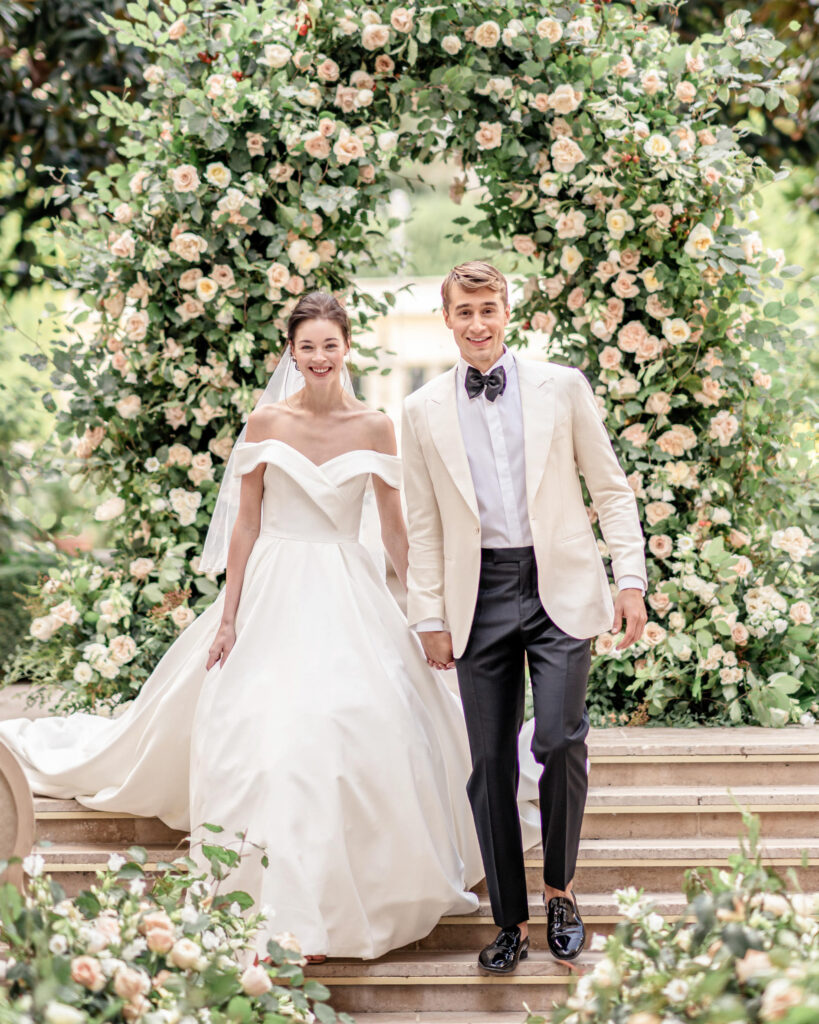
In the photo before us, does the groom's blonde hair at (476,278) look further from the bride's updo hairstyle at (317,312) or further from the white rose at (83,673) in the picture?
the white rose at (83,673)

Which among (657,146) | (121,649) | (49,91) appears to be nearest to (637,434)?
(657,146)

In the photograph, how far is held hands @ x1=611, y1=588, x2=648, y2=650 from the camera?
294cm

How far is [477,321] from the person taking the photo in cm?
300

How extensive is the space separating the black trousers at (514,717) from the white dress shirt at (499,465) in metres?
0.06

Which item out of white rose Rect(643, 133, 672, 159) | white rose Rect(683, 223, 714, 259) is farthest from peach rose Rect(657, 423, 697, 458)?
white rose Rect(643, 133, 672, 159)

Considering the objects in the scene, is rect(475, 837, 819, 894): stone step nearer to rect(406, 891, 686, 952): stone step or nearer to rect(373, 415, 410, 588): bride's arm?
rect(406, 891, 686, 952): stone step

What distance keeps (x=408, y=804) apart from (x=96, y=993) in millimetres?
1466

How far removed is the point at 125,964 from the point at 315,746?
4.36 ft

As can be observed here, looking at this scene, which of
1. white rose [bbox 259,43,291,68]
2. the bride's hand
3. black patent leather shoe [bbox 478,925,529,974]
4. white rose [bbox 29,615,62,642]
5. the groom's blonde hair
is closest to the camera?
the groom's blonde hair

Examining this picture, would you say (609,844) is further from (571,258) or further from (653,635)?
(571,258)

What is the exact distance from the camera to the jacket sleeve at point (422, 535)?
10.3 feet

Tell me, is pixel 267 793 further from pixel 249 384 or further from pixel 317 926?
pixel 249 384

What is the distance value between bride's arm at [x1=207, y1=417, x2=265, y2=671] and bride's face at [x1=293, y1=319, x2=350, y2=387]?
284 mm

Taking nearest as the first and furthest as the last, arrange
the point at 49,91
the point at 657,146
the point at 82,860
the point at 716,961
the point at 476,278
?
the point at 716,961 < the point at 476,278 < the point at 82,860 < the point at 657,146 < the point at 49,91
